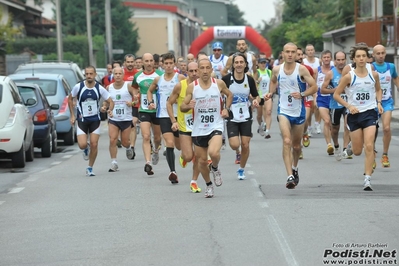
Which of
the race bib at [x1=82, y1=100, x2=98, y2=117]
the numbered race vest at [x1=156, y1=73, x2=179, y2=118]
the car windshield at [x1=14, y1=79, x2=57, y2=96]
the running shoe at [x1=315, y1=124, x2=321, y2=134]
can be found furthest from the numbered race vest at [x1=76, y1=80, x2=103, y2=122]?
the running shoe at [x1=315, y1=124, x2=321, y2=134]

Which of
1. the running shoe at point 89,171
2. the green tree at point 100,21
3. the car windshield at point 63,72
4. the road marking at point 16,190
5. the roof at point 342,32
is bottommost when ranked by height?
the road marking at point 16,190

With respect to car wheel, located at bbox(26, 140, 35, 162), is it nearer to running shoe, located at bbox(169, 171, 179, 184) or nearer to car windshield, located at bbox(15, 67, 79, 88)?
running shoe, located at bbox(169, 171, 179, 184)

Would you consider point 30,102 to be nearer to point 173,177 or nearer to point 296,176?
point 173,177

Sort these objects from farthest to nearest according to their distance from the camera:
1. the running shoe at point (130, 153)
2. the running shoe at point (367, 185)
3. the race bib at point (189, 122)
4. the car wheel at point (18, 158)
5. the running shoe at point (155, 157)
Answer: the running shoe at point (130, 153) < the car wheel at point (18, 158) < the running shoe at point (155, 157) < the race bib at point (189, 122) < the running shoe at point (367, 185)

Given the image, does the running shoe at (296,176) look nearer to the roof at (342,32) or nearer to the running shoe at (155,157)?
the running shoe at (155,157)

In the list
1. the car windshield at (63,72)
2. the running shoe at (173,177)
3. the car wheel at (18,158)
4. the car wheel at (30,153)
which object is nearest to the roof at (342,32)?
the car windshield at (63,72)

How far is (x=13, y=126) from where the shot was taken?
59.3ft

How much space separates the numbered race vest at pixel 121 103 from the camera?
17.8m

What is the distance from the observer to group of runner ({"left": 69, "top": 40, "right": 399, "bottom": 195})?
1302 cm

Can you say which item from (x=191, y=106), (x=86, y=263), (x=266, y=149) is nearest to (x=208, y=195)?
(x=191, y=106)

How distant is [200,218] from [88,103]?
598 centimetres

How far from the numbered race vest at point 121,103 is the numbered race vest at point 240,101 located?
3512mm

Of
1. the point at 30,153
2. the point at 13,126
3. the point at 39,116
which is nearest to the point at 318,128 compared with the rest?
the point at 39,116

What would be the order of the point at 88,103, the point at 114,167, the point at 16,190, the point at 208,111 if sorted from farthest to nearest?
the point at 114,167
the point at 88,103
the point at 16,190
the point at 208,111
